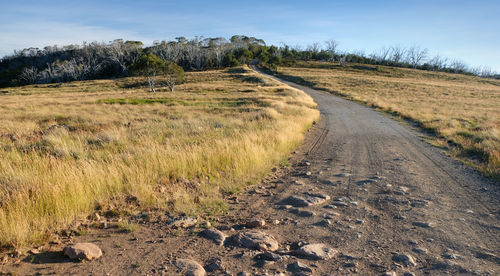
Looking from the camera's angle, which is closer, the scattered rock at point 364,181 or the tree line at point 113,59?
the scattered rock at point 364,181

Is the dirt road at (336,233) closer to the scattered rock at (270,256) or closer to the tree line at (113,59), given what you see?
the scattered rock at (270,256)

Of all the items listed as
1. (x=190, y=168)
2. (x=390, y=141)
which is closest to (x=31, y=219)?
(x=190, y=168)

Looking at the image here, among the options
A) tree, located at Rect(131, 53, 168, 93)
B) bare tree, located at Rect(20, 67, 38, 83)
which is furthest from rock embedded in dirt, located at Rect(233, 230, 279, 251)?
bare tree, located at Rect(20, 67, 38, 83)

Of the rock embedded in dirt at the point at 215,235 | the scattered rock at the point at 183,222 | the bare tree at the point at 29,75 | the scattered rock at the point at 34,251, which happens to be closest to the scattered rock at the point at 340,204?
the rock embedded in dirt at the point at 215,235

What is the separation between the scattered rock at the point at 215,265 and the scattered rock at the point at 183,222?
96cm

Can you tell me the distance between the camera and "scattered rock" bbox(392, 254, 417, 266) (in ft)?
10.2

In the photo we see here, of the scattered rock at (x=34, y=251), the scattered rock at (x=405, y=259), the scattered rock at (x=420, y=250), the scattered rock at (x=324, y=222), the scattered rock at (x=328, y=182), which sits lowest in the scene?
the scattered rock at (x=328, y=182)

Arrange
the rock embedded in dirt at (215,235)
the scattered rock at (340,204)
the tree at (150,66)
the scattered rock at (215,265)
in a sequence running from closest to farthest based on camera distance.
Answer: the scattered rock at (215,265), the rock embedded in dirt at (215,235), the scattered rock at (340,204), the tree at (150,66)

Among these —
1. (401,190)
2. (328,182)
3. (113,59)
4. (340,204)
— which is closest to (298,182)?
(328,182)

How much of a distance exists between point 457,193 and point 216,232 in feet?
16.6

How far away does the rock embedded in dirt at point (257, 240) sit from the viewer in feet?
11.0

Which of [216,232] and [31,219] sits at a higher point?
[31,219]

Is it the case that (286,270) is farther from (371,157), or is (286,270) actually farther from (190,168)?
(371,157)

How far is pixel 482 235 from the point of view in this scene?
380 centimetres
